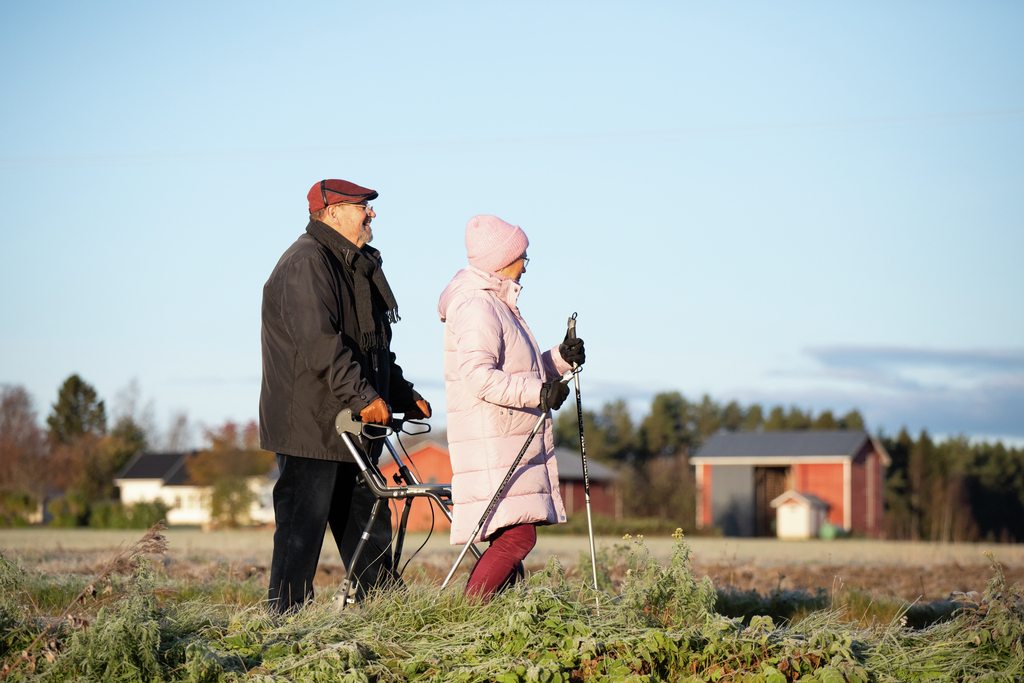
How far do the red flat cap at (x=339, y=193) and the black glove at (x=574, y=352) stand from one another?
51.1 inches

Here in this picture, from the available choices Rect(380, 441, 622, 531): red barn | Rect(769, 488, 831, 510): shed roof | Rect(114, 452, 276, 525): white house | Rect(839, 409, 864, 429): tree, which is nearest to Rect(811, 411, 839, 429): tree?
Rect(839, 409, 864, 429): tree

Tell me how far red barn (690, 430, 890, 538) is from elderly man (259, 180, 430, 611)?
4842cm

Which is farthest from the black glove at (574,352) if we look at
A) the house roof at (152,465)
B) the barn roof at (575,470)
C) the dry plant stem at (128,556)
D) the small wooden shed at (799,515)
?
the house roof at (152,465)

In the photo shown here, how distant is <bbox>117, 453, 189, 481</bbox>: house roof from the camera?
7950 cm

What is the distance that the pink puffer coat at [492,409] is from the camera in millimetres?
4492

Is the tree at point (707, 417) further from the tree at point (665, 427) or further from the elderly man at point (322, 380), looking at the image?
the elderly man at point (322, 380)

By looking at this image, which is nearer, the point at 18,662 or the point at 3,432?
the point at 18,662

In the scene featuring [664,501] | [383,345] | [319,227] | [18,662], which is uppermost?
[319,227]

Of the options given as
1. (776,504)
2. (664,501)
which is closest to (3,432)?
(664,501)

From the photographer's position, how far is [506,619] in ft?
12.3

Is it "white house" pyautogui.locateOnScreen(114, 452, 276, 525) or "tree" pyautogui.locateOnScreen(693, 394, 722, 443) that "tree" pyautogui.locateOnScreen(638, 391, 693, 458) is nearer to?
"tree" pyautogui.locateOnScreen(693, 394, 722, 443)

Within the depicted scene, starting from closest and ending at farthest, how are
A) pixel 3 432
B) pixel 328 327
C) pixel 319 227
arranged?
pixel 328 327 → pixel 319 227 → pixel 3 432

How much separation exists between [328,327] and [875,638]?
106 inches

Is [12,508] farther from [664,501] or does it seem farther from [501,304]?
[501,304]
